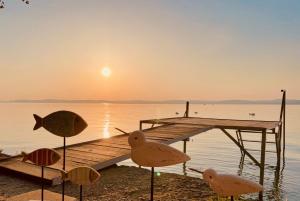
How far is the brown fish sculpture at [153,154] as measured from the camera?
14.3 feet

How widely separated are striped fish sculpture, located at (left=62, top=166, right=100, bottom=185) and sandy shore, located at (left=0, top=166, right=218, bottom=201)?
3.09 metres

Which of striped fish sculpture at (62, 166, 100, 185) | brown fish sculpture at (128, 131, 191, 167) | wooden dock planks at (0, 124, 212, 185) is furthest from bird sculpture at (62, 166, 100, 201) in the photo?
wooden dock planks at (0, 124, 212, 185)

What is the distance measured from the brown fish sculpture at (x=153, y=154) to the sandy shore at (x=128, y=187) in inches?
136

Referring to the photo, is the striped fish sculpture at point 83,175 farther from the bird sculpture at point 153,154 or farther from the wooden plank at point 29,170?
the wooden plank at point 29,170

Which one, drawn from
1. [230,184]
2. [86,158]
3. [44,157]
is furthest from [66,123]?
[86,158]

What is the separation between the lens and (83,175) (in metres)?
4.31

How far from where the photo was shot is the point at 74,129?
15.9 ft

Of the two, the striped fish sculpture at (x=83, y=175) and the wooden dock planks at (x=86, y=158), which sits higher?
the striped fish sculpture at (x=83, y=175)

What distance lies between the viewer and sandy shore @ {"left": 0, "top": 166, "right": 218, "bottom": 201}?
24.9ft

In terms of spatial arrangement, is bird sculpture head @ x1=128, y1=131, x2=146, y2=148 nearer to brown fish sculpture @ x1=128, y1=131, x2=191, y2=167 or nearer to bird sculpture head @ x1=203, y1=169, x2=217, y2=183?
brown fish sculpture @ x1=128, y1=131, x2=191, y2=167

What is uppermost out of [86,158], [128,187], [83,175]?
[83,175]

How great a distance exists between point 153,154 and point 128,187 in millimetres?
4659

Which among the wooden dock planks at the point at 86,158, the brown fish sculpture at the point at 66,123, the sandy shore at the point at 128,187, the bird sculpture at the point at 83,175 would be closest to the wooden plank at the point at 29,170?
the wooden dock planks at the point at 86,158

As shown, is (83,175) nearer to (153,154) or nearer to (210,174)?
(153,154)
